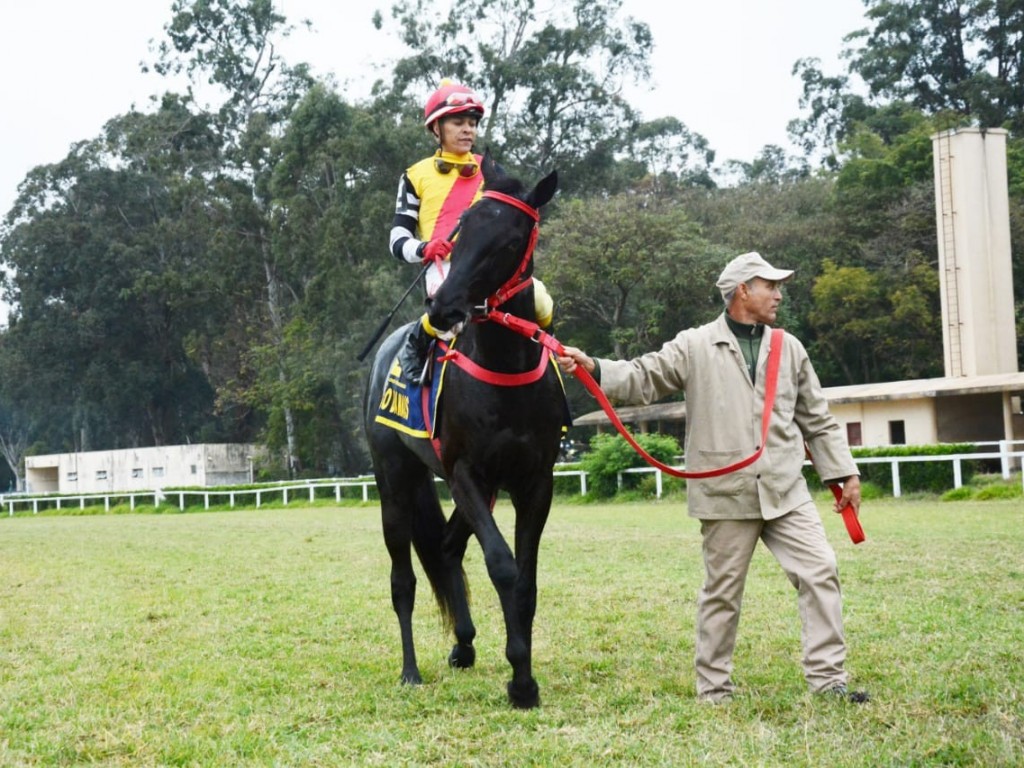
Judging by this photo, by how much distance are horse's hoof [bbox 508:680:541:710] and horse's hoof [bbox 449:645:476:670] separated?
49.5 inches

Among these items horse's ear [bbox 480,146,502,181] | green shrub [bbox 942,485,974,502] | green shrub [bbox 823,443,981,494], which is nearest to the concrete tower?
green shrub [bbox 823,443,981,494]

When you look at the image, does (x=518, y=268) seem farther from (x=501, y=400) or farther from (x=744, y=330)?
(x=744, y=330)

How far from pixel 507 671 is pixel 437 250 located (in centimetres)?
224

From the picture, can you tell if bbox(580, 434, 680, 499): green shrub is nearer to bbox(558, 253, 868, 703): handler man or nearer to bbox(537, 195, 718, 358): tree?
bbox(537, 195, 718, 358): tree

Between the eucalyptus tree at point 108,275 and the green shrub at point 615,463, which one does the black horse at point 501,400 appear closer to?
the green shrub at point 615,463

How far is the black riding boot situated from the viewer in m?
5.79

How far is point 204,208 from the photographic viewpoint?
54.1 meters

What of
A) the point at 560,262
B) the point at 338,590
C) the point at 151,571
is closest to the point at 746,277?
the point at 338,590

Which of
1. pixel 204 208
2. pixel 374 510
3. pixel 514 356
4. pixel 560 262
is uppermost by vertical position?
pixel 204 208

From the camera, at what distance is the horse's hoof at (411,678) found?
5.62 m

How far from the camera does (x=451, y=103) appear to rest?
5.77 meters

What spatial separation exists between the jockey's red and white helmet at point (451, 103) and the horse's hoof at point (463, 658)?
284cm

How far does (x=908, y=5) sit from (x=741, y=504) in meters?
57.4

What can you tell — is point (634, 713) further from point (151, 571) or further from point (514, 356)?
point (151, 571)
